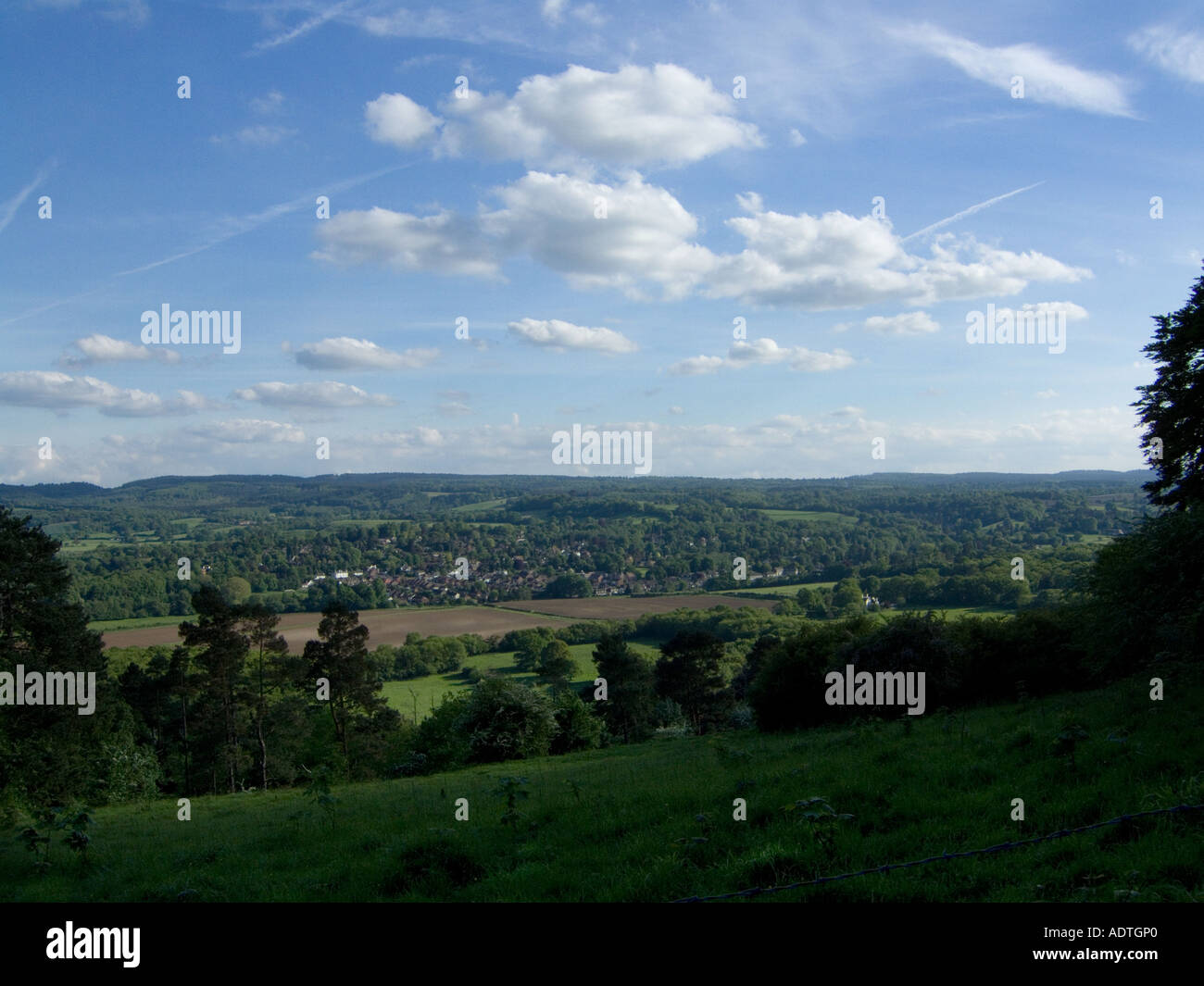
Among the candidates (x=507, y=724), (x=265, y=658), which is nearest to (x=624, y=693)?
(x=507, y=724)

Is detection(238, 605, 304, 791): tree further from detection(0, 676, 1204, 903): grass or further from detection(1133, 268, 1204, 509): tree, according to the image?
detection(1133, 268, 1204, 509): tree

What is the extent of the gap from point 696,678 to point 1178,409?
3689 cm

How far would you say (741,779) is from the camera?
1203 cm

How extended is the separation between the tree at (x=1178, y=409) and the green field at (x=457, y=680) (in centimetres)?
4417

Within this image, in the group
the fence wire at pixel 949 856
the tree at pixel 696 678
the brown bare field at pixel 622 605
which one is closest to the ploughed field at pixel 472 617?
the brown bare field at pixel 622 605

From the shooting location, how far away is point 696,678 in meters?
53.6

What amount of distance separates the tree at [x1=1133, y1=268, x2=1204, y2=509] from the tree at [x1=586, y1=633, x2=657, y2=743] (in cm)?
3256

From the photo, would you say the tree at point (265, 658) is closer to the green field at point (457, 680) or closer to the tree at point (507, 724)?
the tree at point (507, 724)

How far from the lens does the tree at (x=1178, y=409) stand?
21609 mm

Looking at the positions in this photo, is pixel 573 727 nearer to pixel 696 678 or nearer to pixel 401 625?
pixel 696 678

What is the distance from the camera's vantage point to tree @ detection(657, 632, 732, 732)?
53438mm

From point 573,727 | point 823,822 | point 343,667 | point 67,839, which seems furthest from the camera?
point 573,727
